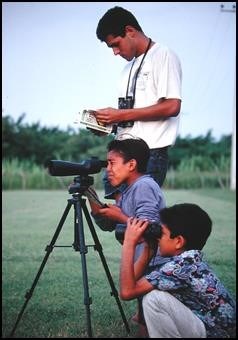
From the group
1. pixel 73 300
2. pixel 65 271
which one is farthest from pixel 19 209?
Result: pixel 73 300

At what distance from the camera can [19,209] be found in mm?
11180

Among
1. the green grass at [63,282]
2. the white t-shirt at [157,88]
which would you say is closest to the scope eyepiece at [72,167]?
the white t-shirt at [157,88]

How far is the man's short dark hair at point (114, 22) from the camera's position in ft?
9.53

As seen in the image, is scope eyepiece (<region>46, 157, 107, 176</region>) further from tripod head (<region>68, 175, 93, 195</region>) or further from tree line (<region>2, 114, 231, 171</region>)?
tree line (<region>2, 114, 231, 171</region>)

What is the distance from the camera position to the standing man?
2906mm

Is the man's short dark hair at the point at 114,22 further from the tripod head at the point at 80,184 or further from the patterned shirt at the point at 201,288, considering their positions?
the patterned shirt at the point at 201,288

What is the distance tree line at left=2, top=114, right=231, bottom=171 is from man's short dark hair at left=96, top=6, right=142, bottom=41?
20890mm

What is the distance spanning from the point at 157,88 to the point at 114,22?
396 millimetres

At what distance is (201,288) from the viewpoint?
7.94ft

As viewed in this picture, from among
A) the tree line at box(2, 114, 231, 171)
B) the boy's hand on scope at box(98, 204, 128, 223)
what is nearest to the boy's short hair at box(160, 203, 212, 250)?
the boy's hand on scope at box(98, 204, 128, 223)

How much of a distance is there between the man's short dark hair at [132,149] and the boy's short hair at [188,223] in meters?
0.40

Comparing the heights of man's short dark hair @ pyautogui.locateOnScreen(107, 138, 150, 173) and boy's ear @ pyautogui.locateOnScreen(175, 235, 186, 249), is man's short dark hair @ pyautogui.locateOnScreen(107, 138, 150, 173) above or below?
above

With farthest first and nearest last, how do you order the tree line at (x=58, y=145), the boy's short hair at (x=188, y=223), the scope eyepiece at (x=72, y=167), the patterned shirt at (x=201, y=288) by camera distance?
the tree line at (x=58, y=145) → the scope eyepiece at (x=72, y=167) → the boy's short hair at (x=188, y=223) → the patterned shirt at (x=201, y=288)

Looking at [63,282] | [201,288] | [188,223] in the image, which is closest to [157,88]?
[188,223]
